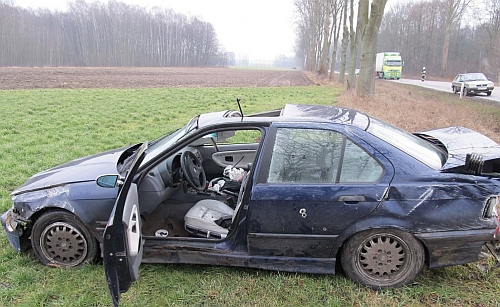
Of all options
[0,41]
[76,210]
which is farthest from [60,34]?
[76,210]

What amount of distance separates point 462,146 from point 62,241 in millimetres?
3576

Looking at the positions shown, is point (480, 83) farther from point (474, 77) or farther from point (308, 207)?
point (308, 207)

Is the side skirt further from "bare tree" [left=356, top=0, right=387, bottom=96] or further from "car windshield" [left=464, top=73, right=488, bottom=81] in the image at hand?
"car windshield" [left=464, top=73, right=488, bottom=81]

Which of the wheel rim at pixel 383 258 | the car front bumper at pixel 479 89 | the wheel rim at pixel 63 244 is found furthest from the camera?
the car front bumper at pixel 479 89

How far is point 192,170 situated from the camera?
12.1 ft

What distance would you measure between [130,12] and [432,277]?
111481 millimetres

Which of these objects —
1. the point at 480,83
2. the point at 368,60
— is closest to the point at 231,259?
the point at 368,60

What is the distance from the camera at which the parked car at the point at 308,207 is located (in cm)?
268

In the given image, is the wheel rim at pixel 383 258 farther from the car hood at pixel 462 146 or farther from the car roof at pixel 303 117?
the car roof at pixel 303 117

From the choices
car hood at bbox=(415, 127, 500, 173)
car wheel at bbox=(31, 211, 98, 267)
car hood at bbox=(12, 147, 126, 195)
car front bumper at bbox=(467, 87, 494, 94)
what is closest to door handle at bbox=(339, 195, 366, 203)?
car hood at bbox=(415, 127, 500, 173)

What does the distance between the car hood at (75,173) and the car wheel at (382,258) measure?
6.93 feet

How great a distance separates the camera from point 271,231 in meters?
2.81

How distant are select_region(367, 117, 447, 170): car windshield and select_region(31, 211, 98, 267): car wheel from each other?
2537 millimetres

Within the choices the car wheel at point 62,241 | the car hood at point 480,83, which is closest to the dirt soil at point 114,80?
the car hood at point 480,83
